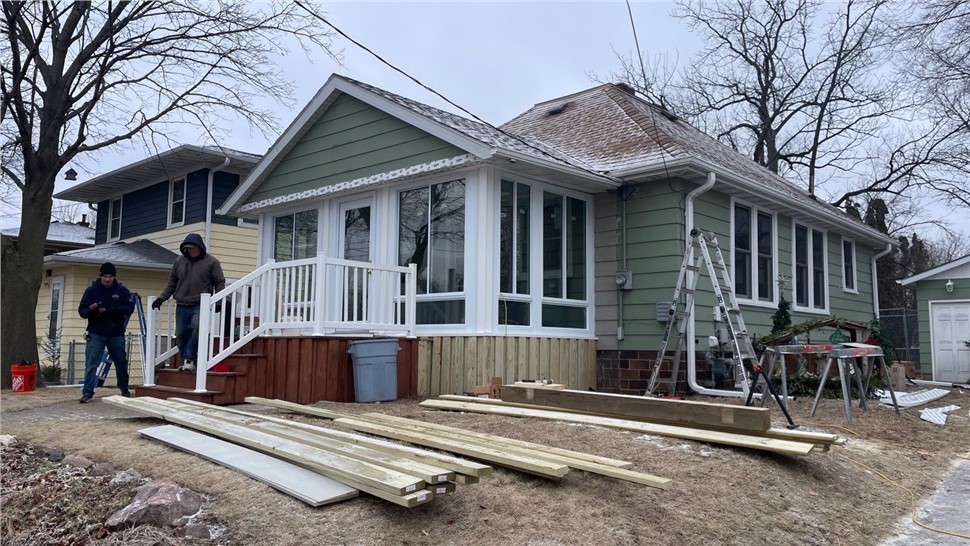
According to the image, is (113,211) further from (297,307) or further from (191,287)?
(297,307)

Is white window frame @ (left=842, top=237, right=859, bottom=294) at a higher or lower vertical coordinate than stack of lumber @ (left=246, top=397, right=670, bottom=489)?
higher

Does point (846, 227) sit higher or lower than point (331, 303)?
higher

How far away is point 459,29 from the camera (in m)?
9.38

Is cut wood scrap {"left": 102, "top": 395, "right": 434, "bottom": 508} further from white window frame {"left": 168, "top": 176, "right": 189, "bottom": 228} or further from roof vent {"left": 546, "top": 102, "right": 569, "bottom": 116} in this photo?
white window frame {"left": 168, "top": 176, "right": 189, "bottom": 228}

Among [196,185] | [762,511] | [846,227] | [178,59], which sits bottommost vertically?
[762,511]

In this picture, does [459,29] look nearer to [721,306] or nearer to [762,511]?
[721,306]

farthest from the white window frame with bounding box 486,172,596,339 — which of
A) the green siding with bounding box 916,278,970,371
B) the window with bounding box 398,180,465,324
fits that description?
the green siding with bounding box 916,278,970,371

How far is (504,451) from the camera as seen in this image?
425 cm

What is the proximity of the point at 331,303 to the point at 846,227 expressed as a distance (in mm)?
9574

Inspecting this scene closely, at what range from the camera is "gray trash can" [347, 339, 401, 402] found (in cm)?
789

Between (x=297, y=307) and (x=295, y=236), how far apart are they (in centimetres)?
372

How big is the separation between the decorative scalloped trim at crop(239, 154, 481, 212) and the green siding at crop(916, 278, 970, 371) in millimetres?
13280

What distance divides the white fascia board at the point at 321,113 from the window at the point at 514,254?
2.74 ft

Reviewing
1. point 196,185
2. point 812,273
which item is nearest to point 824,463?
point 812,273
